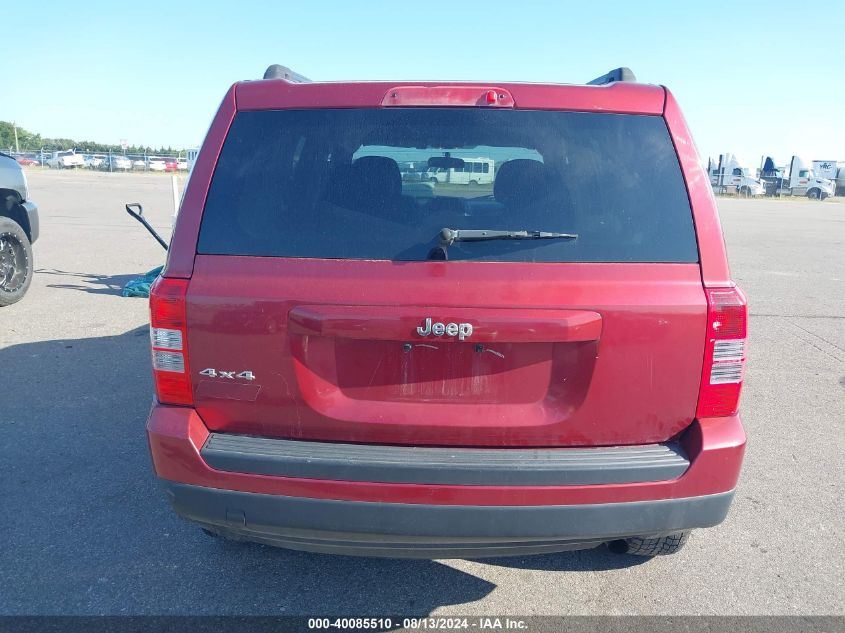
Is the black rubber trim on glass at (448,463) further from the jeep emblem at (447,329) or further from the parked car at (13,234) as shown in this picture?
the parked car at (13,234)

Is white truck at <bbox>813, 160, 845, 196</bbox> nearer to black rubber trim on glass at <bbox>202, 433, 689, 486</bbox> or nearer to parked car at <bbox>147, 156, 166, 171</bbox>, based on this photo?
→ parked car at <bbox>147, 156, 166, 171</bbox>

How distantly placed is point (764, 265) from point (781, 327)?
18.9 feet

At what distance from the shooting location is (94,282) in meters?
9.45

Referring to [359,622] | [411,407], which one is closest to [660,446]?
[411,407]

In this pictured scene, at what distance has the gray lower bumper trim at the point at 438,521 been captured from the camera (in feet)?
7.41

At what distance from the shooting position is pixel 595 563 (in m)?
3.16

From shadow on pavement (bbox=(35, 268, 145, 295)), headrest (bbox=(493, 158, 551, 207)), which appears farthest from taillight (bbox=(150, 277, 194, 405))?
shadow on pavement (bbox=(35, 268, 145, 295))

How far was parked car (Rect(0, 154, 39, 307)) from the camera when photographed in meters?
7.86

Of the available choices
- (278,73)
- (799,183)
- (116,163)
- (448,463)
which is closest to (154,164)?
(116,163)

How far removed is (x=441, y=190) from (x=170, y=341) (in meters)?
1.12

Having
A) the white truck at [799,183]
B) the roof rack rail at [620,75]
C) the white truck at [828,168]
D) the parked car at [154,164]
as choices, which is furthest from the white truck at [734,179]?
the roof rack rail at [620,75]

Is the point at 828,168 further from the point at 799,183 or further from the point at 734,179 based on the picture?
the point at 734,179

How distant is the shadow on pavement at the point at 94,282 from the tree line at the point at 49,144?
62.4 m

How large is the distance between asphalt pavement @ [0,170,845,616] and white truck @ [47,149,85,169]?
60709 millimetres
